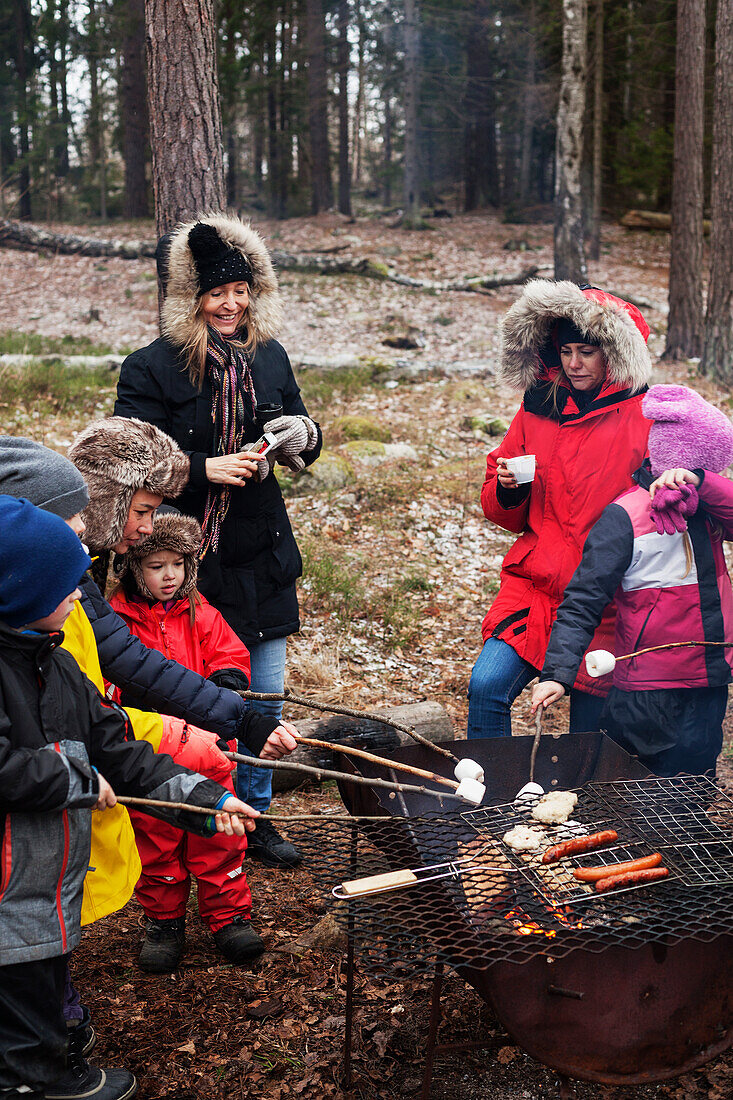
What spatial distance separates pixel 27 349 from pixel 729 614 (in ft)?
34.2

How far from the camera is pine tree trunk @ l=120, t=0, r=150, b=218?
19.5 metres

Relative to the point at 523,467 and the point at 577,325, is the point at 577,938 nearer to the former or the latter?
the point at 523,467

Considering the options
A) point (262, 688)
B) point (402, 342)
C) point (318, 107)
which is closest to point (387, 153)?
point (318, 107)

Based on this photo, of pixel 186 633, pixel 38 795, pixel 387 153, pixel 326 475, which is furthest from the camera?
pixel 387 153

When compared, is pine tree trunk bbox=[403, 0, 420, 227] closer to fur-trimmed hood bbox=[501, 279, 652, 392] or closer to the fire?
fur-trimmed hood bbox=[501, 279, 652, 392]

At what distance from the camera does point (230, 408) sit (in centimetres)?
341

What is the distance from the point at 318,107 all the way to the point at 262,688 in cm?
2229

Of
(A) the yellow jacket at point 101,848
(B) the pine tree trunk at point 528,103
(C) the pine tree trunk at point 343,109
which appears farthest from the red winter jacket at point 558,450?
(B) the pine tree trunk at point 528,103

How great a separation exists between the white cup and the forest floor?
1.60 feet

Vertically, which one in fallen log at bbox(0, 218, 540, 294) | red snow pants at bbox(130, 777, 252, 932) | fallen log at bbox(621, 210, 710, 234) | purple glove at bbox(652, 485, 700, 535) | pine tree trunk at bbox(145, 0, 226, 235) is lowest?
red snow pants at bbox(130, 777, 252, 932)

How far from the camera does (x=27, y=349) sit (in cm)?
1129

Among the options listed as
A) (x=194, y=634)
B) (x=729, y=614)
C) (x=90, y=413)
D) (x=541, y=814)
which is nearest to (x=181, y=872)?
(x=194, y=634)

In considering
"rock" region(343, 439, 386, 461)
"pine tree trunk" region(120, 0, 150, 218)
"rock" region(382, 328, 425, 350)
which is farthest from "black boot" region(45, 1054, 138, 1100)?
"pine tree trunk" region(120, 0, 150, 218)

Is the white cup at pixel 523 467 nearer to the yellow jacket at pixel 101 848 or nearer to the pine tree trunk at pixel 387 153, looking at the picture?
the yellow jacket at pixel 101 848
